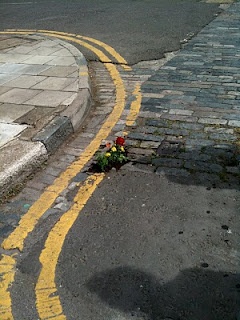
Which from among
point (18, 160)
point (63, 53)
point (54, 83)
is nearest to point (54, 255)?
point (18, 160)

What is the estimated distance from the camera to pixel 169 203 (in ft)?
12.0

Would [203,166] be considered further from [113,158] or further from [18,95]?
[18,95]

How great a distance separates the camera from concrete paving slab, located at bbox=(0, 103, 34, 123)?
16.6 feet

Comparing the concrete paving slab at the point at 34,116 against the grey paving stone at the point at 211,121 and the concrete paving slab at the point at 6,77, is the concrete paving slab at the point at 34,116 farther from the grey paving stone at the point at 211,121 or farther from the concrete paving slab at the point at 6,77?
the grey paving stone at the point at 211,121

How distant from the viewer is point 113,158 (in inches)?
170

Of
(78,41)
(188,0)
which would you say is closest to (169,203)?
(78,41)

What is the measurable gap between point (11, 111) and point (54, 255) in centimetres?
273

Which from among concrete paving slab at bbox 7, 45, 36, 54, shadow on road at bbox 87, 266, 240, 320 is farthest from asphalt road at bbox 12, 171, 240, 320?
concrete paving slab at bbox 7, 45, 36, 54

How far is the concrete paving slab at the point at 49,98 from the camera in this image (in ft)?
17.8

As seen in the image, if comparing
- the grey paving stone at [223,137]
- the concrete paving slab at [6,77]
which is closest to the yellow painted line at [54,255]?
the grey paving stone at [223,137]

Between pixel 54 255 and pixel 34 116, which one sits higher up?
pixel 34 116

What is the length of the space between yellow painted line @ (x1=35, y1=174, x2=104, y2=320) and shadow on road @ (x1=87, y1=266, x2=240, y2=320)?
0.93 ft

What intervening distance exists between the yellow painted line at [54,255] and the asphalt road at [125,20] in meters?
4.40

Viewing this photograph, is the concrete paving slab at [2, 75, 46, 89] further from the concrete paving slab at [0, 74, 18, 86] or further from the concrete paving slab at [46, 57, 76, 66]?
the concrete paving slab at [46, 57, 76, 66]
